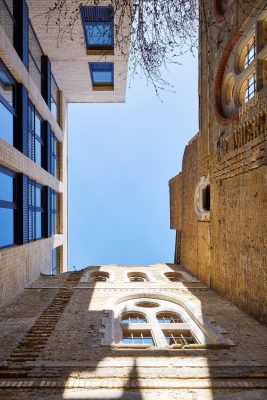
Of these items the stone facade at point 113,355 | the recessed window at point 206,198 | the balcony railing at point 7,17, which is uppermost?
the balcony railing at point 7,17

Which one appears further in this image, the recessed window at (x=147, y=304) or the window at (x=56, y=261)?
the window at (x=56, y=261)

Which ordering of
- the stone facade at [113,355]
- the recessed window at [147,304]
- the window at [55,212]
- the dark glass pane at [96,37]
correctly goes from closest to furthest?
1. the stone facade at [113,355]
2. the recessed window at [147,304]
3. the dark glass pane at [96,37]
4. the window at [55,212]

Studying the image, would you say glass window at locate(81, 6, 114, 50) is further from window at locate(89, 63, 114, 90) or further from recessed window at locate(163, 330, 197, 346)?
recessed window at locate(163, 330, 197, 346)

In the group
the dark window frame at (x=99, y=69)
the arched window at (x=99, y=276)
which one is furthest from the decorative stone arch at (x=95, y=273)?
the dark window frame at (x=99, y=69)

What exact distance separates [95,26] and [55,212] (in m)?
9.69

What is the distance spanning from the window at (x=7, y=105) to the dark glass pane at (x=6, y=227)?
7.32ft

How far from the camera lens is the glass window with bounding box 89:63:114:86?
16.8m

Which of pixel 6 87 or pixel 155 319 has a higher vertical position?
pixel 6 87

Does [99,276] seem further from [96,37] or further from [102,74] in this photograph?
[96,37]

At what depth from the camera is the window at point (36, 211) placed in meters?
12.6

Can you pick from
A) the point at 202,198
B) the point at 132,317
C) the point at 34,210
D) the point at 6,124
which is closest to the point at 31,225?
the point at 34,210

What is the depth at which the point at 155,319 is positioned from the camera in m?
9.25

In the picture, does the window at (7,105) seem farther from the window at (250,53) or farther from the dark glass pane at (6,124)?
the window at (250,53)

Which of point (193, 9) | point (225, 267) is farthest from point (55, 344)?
point (193, 9)
